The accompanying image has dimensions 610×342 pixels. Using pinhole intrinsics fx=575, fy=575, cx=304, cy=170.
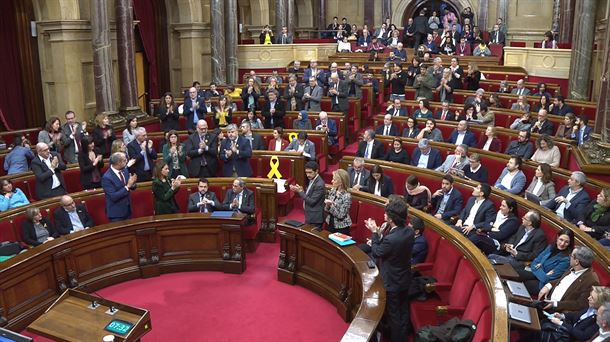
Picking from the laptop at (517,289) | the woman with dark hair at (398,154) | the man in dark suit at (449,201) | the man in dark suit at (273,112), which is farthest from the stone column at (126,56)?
the laptop at (517,289)

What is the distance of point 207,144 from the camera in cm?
808

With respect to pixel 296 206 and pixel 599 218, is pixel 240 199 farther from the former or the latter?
pixel 599 218

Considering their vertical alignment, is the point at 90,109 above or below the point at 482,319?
above

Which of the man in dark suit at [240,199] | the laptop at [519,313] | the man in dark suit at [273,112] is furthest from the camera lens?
the man in dark suit at [273,112]

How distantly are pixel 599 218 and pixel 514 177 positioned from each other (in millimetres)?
1330

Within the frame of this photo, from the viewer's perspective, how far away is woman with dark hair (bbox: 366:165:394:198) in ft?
23.4

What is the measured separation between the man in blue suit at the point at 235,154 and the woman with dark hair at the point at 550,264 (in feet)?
13.5

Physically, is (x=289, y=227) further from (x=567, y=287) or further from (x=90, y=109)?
(x=90, y=109)

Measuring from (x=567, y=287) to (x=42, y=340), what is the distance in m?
4.37

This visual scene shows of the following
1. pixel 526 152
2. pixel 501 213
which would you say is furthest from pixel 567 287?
pixel 526 152

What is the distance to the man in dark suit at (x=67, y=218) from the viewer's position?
612cm

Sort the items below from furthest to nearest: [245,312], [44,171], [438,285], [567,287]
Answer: [44,171] < [245,312] < [438,285] < [567,287]

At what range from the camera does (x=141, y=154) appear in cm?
775

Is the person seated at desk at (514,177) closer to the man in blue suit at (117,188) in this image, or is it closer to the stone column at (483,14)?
the man in blue suit at (117,188)
